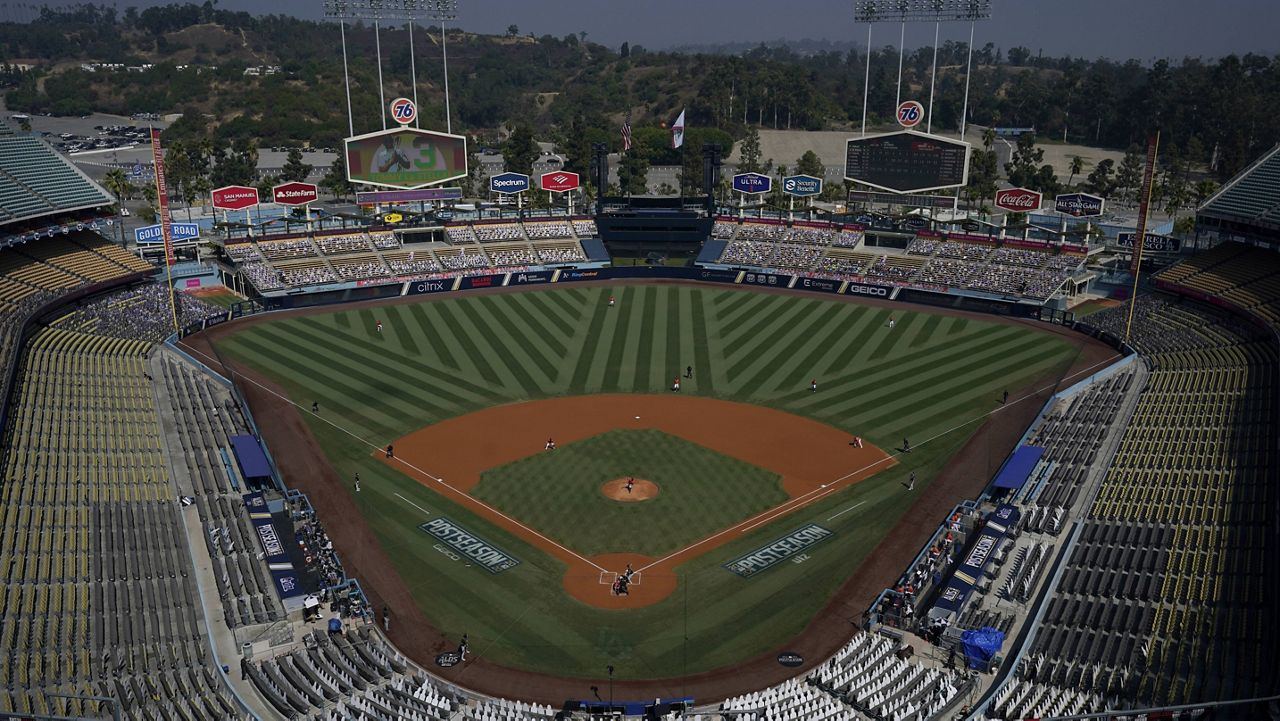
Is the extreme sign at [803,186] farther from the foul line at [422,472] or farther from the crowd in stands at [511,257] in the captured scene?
the foul line at [422,472]

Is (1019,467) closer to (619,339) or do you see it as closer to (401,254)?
(619,339)

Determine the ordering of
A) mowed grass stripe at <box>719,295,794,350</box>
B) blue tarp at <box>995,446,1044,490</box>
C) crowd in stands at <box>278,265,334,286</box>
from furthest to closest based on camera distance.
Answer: crowd in stands at <box>278,265,334,286</box> < mowed grass stripe at <box>719,295,794,350</box> < blue tarp at <box>995,446,1044,490</box>

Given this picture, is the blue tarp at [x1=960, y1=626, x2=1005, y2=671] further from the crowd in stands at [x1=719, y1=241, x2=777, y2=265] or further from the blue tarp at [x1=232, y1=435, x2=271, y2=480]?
the crowd in stands at [x1=719, y1=241, x2=777, y2=265]

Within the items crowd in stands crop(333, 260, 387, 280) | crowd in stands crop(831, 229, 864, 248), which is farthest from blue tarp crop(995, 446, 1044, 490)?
crowd in stands crop(333, 260, 387, 280)

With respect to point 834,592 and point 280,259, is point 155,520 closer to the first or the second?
point 834,592

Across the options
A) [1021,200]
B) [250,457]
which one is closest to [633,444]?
[250,457]

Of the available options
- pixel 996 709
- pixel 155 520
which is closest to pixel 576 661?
pixel 996 709
